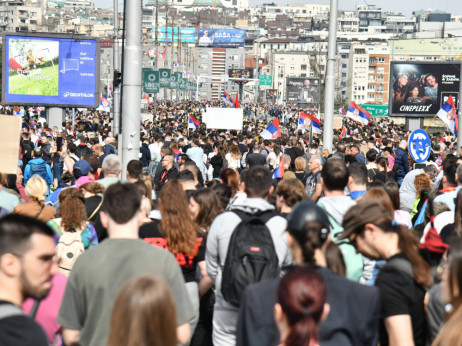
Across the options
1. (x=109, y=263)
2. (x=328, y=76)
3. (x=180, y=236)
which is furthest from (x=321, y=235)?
Result: (x=328, y=76)

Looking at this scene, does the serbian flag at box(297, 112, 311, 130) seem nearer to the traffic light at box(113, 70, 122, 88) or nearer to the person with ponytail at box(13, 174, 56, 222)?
the traffic light at box(113, 70, 122, 88)

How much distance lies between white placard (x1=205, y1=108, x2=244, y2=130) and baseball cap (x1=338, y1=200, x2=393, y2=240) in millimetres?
22213

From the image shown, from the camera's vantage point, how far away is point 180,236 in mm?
6238

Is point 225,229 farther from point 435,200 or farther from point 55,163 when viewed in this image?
point 55,163

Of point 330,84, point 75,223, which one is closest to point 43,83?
point 330,84

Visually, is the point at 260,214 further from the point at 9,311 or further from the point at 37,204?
the point at 37,204

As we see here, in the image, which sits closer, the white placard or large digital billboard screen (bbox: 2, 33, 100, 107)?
large digital billboard screen (bbox: 2, 33, 100, 107)

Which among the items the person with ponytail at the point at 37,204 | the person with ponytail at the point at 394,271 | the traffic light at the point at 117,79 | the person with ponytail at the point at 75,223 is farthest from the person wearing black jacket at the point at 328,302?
the traffic light at the point at 117,79

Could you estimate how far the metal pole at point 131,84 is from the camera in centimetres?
1045

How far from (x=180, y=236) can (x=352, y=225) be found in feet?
6.09

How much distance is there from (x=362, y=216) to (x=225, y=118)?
22.5 m

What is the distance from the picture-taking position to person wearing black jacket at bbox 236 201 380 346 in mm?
3928

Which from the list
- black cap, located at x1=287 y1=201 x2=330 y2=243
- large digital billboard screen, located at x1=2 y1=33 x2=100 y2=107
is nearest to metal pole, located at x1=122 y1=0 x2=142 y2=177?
black cap, located at x1=287 y1=201 x2=330 y2=243

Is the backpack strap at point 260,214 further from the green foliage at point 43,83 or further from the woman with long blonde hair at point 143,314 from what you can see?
the green foliage at point 43,83
